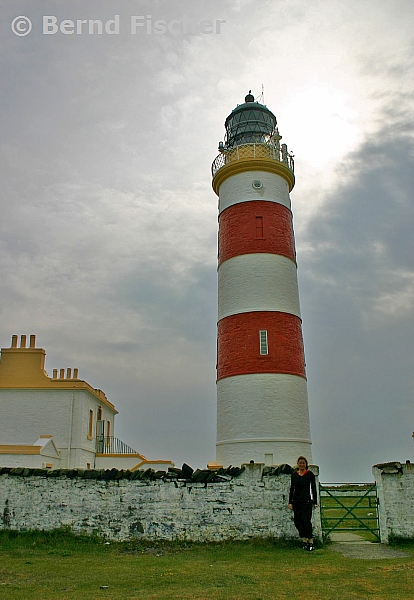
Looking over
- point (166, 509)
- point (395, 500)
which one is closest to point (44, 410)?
point (166, 509)

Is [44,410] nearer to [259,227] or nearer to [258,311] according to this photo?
[258,311]

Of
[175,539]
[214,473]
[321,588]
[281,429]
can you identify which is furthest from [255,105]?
[321,588]

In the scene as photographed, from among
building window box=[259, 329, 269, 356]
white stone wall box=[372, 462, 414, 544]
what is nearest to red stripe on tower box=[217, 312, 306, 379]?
building window box=[259, 329, 269, 356]

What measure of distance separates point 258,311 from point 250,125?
8163mm

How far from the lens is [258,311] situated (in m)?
17.7

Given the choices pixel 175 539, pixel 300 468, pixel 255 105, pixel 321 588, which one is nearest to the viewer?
pixel 321 588

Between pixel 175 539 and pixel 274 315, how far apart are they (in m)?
8.39

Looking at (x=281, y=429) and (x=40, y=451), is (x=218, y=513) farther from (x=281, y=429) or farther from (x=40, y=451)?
(x=40, y=451)

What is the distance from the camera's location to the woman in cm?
1044

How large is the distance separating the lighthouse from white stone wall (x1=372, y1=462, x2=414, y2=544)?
4603 millimetres

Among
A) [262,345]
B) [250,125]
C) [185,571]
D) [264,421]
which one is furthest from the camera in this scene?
[250,125]

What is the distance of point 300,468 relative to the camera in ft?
34.8

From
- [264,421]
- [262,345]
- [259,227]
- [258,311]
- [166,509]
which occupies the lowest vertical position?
[166,509]

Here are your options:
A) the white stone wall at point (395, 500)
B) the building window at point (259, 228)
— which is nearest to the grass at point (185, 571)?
the white stone wall at point (395, 500)
